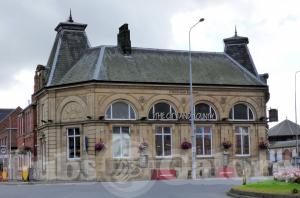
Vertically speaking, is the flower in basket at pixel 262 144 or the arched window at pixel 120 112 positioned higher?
the arched window at pixel 120 112

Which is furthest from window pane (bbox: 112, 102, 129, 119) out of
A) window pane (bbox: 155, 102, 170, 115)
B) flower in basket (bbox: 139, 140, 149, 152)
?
window pane (bbox: 155, 102, 170, 115)

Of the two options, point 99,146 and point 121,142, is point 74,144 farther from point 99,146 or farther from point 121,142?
point 121,142

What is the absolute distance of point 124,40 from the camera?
177 feet

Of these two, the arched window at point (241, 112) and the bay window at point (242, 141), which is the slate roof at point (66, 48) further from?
the bay window at point (242, 141)

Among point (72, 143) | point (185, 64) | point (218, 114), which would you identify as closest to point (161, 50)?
point (185, 64)

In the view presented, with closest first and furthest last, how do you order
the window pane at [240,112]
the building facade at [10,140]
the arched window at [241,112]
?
the arched window at [241,112]
the window pane at [240,112]
the building facade at [10,140]

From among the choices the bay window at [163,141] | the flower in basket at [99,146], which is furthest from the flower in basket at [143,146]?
the flower in basket at [99,146]

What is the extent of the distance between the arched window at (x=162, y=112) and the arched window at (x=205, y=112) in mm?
2259

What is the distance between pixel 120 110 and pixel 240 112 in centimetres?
1127

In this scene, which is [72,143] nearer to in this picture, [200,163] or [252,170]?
[200,163]

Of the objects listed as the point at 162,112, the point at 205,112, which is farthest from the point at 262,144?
the point at 162,112

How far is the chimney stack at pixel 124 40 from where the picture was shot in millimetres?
53875

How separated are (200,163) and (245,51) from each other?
13.5 meters

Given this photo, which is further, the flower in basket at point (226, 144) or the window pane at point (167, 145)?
the flower in basket at point (226, 144)
